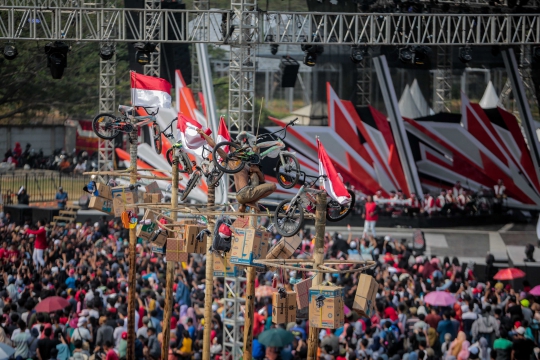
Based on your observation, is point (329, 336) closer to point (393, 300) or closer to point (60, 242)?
point (393, 300)

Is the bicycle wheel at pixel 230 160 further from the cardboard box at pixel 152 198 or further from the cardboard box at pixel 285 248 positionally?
the cardboard box at pixel 152 198

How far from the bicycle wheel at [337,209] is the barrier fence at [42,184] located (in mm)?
25843

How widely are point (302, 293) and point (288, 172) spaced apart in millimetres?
2412

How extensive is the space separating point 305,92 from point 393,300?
43.9m

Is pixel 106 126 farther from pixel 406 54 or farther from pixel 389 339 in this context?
pixel 406 54

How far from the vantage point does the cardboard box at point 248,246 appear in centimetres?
1201

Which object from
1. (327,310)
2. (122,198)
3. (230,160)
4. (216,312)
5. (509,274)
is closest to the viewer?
(327,310)

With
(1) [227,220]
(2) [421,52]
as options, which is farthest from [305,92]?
(1) [227,220]

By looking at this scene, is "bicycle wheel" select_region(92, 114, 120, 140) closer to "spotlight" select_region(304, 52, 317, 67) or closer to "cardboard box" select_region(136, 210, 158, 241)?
"cardboard box" select_region(136, 210, 158, 241)

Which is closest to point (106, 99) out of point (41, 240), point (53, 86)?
point (41, 240)

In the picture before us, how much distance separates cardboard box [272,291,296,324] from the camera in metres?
11.7

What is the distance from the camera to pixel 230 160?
41.9 ft

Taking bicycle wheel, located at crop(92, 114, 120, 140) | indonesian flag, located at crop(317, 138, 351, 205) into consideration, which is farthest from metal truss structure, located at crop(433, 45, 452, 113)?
indonesian flag, located at crop(317, 138, 351, 205)

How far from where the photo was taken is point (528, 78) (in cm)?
4184
